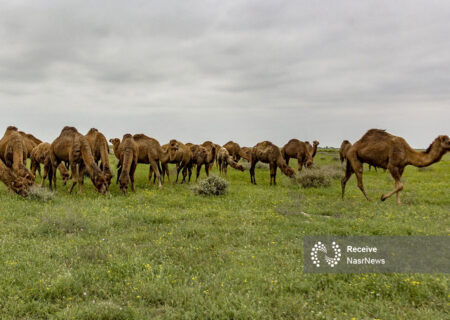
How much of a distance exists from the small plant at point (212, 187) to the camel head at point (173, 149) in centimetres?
385

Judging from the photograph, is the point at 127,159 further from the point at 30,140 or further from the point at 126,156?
the point at 30,140

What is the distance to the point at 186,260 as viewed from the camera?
19.3ft

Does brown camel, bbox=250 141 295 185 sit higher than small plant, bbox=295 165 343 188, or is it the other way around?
brown camel, bbox=250 141 295 185

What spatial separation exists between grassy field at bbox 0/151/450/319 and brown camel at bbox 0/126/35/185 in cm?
150

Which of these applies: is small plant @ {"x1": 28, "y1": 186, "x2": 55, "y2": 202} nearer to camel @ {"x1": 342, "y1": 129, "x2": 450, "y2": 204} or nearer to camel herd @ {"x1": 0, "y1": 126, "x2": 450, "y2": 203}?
camel herd @ {"x1": 0, "y1": 126, "x2": 450, "y2": 203}

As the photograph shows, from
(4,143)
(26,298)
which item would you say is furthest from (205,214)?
(4,143)

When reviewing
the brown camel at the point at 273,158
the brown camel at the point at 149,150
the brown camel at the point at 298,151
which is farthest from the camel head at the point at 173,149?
the brown camel at the point at 298,151

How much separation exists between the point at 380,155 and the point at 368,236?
5460 millimetres

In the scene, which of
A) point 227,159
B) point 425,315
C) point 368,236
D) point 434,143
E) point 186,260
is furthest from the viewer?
point 227,159

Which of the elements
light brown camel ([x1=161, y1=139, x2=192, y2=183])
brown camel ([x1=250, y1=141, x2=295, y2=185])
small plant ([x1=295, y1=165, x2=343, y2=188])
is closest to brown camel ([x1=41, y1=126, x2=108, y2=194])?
light brown camel ([x1=161, y1=139, x2=192, y2=183])

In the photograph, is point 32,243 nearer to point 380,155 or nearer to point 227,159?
point 380,155

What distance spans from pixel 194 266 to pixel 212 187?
7373 millimetres

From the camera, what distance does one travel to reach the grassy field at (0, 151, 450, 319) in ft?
13.9

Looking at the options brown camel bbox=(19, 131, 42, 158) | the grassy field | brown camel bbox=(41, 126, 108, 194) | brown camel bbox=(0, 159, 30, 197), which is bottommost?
the grassy field
